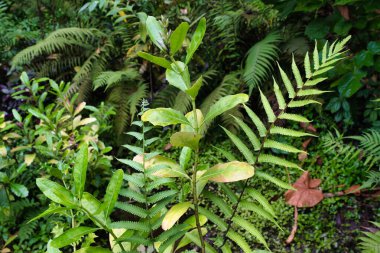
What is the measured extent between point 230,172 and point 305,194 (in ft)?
4.94

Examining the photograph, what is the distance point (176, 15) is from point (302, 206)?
223 cm

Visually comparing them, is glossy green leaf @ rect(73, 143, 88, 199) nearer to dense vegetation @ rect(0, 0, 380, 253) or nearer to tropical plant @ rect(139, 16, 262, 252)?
dense vegetation @ rect(0, 0, 380, 253)

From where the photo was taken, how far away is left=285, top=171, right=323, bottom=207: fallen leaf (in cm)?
235

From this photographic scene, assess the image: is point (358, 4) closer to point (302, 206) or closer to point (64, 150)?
point (302, 206)

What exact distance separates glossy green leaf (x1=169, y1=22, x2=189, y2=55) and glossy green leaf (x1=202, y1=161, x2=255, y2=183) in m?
0.38

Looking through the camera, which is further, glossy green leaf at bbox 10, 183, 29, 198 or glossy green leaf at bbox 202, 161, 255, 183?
glossy green leaf at bbox 10, 183, 29, 198

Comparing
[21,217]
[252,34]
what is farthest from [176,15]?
[21,217]

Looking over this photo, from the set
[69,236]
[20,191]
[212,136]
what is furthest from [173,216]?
[212,136]

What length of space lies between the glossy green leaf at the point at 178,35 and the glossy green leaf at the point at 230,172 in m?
0.38

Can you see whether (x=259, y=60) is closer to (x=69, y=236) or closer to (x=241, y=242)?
(x=241, y=242)

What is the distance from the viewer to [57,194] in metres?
0.96

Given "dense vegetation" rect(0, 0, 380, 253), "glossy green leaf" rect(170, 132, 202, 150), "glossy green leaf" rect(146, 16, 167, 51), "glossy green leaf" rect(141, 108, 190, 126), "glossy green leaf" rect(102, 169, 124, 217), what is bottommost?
"dense vegetation" rect(0, 0, 380, 253)

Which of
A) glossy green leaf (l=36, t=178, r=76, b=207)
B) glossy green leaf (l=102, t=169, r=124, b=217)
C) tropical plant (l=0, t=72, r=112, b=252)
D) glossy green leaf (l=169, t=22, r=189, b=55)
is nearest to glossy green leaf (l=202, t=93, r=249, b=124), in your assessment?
glossy green leaf (l=169, t=22, r=189, b=55)

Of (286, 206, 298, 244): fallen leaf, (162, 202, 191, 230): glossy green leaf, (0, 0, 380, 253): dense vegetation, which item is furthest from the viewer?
(286, 206, 298, 244): fallen leaf
